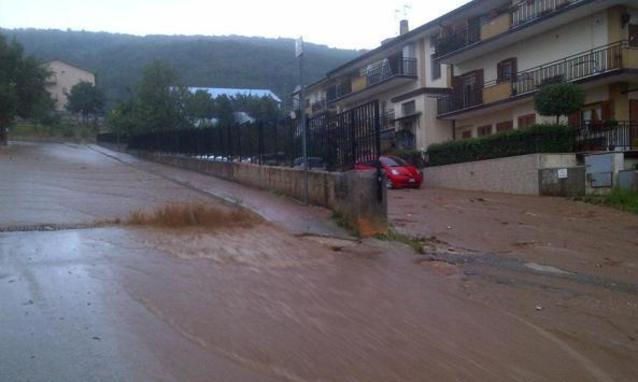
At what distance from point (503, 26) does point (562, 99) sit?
8691 millimetres

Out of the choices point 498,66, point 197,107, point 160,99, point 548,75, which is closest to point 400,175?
point 548,75

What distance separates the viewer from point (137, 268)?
7762 mm

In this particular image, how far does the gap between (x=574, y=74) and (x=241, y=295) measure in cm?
2340

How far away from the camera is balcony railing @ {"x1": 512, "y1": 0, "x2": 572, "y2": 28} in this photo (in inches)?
1075

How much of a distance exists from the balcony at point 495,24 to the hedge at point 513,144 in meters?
5.89

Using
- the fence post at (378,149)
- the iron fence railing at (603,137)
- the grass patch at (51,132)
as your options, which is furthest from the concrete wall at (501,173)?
the grass patch at (51,132)

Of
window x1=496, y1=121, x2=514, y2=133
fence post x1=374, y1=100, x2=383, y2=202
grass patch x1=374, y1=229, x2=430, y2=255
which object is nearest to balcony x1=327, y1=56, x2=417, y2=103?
window x1=496, y1=121, x2=514, y2=133

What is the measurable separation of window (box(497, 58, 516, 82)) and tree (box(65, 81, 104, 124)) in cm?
5995

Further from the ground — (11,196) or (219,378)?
(11,196)

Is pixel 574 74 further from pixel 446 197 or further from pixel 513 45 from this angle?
pixel 446 197

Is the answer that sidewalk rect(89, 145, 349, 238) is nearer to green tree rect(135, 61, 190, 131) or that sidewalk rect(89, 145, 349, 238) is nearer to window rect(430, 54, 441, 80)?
window rect(430, 54, 441, 80)

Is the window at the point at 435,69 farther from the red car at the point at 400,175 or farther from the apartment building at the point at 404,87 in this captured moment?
the red car at the point at 400,175

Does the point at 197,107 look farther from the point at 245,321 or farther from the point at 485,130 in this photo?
the point at 245,321

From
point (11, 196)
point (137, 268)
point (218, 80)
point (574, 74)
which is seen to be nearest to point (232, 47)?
point (218, 80)
